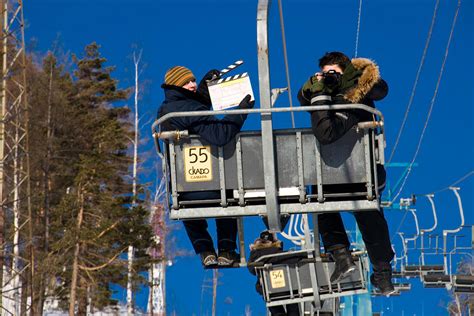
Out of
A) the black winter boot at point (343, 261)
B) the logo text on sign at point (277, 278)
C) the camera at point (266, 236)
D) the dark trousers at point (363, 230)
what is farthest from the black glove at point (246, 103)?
the logo text on sign at point (277, 278)

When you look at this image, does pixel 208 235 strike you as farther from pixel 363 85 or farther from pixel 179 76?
pixel 363 85

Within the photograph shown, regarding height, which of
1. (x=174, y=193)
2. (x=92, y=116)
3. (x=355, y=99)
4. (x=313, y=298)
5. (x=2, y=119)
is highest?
(x=92, y=116)

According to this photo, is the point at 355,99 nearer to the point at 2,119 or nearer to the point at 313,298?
the point at 313,298

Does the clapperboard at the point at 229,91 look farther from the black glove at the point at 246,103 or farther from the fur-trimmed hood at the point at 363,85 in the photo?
the fur-trimmed hood at the point at 363,85

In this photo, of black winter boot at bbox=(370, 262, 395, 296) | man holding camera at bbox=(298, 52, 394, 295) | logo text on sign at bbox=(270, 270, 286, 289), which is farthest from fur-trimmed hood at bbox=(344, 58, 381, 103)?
logo text on sign at bbox=(270, 270, 286, 289)

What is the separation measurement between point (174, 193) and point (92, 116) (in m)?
50.0

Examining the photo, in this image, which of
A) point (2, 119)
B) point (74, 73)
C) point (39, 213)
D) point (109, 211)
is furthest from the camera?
point (74, 73)

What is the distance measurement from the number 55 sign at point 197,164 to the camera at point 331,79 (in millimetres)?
1088

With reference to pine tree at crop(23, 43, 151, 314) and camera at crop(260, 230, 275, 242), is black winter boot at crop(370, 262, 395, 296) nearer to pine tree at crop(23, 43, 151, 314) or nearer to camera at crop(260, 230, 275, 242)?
camera at crop(260, 230, 275, 242)

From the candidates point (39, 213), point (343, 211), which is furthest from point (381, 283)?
point (39, 213)

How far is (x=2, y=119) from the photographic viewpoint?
32.4 m

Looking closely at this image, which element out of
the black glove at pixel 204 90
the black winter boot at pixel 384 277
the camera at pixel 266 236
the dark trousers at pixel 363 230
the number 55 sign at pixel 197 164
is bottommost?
the black winter boot at pixel 384 277

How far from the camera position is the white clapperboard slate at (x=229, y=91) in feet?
30.4

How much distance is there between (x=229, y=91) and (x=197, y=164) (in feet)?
2.77
